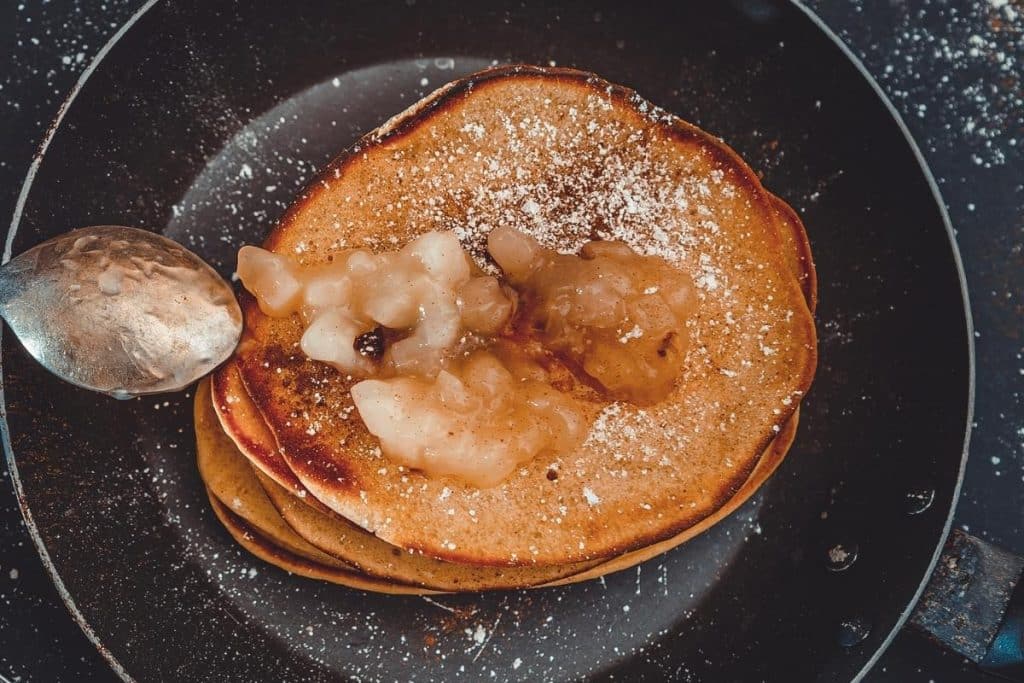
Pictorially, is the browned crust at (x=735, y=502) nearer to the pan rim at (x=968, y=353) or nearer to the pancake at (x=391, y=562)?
the pancake at (x=391, y=562)

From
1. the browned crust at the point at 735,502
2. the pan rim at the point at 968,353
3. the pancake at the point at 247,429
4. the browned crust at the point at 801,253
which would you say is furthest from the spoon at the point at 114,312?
the pan rim at the point at 968,353

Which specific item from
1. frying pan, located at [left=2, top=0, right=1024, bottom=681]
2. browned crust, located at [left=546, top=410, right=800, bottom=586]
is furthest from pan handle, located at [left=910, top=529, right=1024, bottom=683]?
browned crust, located at [left=546, top=410, right=800, bottom=586]

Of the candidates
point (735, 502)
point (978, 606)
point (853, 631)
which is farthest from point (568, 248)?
point (978, 606)

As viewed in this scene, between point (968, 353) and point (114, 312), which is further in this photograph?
point (968, 353)

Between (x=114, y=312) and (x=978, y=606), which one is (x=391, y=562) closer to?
(x=114, y=312)

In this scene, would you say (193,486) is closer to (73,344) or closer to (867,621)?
(73,344)

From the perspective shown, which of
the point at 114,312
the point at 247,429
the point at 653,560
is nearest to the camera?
the point at 114,312

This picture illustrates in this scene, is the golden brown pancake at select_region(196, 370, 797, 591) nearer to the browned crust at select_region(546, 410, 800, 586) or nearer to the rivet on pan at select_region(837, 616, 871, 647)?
the browned crust at select_region(546, 410, 800, 586)

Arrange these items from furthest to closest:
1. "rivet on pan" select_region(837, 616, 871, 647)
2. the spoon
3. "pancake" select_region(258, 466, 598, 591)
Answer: "rivet on pan" select_region(837, 616, 871, 647) < "pancake" select_region(258, 466, 598, 591) < the spoon
